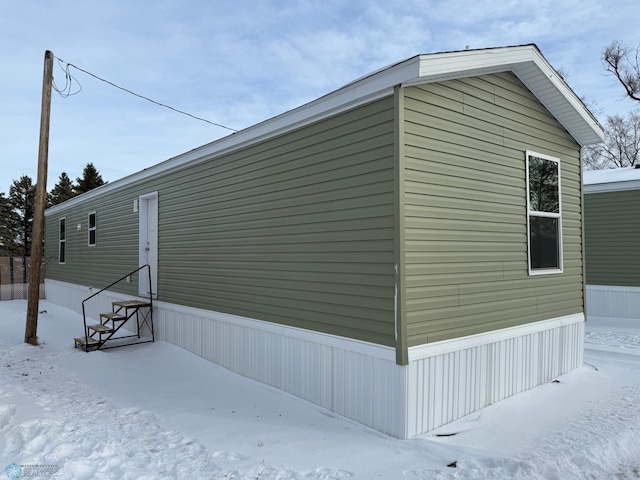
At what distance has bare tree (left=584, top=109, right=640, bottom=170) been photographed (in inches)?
937

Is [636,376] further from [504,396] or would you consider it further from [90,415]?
[90,415]

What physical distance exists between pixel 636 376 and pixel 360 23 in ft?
30.5

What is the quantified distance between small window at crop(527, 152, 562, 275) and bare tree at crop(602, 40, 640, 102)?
73.5 feet

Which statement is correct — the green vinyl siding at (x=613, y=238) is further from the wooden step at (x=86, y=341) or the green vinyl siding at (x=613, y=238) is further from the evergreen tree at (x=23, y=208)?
the evergreen tree at (x=23, y=208)

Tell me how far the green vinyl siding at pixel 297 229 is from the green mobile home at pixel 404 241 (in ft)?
0.07

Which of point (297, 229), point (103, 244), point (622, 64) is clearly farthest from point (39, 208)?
point (622, 64)

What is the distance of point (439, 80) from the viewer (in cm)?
427

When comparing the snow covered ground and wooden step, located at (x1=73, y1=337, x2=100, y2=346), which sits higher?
wooden step, located at (x1=73, y1=337, x2=100, y2=346)

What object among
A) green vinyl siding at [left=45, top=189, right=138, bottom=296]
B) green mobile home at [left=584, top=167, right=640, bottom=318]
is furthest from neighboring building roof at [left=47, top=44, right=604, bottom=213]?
green mobile home at [left=584, top=167, right=640, bottom=318]

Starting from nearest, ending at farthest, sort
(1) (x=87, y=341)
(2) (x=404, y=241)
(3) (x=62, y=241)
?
(2) (x=404, y=241), (1) (x=87, y=341), (3) (x=62, y=241)

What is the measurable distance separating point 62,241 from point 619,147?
2867 centimetres

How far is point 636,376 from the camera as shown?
584 cm

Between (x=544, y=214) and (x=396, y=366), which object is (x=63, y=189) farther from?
(x=396, y=366)

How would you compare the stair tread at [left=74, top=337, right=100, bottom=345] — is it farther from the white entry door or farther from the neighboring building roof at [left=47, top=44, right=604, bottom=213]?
the neighboring building roof at [left=47, top=44, right=604, bottom=213]
